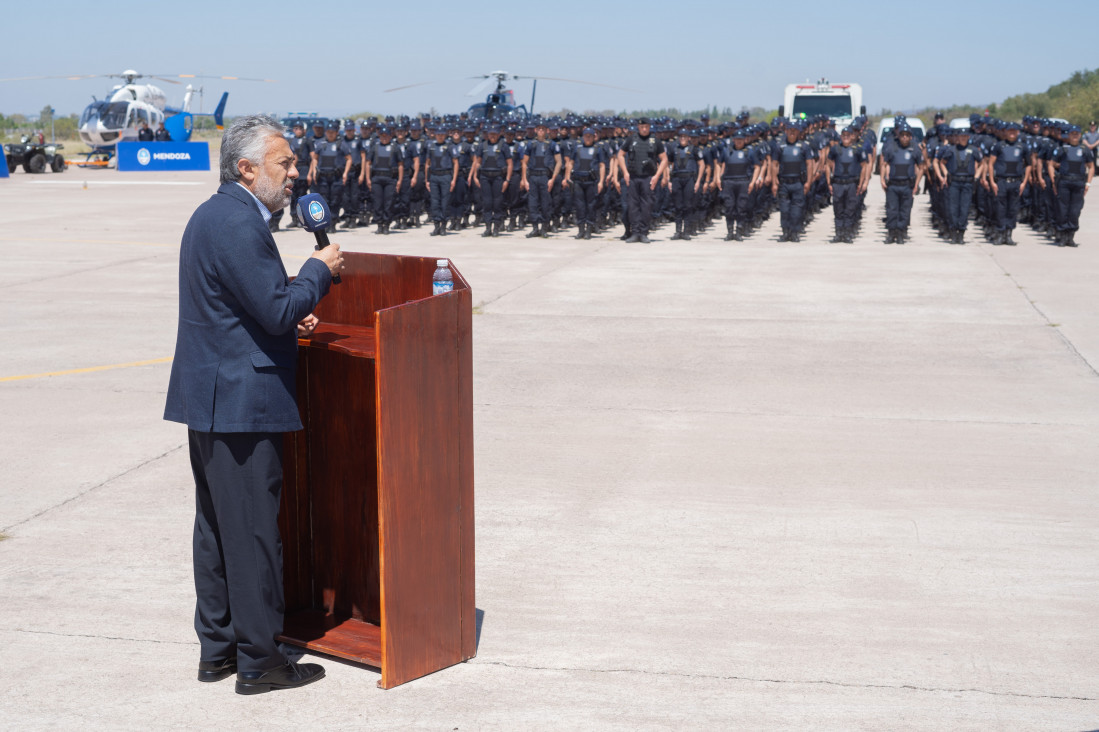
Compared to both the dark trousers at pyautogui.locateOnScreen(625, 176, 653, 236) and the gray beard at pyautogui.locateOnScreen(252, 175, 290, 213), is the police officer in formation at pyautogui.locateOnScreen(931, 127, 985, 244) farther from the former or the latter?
the gray beard at pyautogui.locateOnScreen(252, 175, 290, 213)

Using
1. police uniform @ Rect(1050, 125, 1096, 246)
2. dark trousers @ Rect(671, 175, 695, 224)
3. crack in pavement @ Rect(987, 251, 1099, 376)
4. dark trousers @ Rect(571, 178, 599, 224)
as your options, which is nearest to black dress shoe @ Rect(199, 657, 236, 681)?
crack in pavement @ Rect(987, 251, 1099, 376)

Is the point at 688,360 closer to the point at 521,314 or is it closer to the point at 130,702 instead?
the point at 521,314

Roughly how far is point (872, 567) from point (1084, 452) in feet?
7.84

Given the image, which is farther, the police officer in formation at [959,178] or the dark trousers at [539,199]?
the dark trousers at [539,199]

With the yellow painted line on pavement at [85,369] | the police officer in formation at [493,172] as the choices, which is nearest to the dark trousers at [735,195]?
the police officer in formation at [493,172]

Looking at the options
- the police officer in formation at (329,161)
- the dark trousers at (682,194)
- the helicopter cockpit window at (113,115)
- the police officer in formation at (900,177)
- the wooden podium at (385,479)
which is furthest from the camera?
the helicopter cockpit window at (113,115)

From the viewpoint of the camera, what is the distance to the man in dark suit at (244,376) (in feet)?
11.1

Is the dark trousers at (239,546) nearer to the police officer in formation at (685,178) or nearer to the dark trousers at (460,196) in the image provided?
the police officer in formation at (685,178)

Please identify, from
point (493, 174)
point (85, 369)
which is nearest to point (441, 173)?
point (493, 174)

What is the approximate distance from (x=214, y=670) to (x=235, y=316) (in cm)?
117

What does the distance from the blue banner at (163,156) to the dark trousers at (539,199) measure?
2183cm

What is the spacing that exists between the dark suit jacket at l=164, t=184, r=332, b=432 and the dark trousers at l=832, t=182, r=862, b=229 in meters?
15.0

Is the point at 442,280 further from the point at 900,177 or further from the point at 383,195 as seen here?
the point at 383,195

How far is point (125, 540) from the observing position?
504cm
